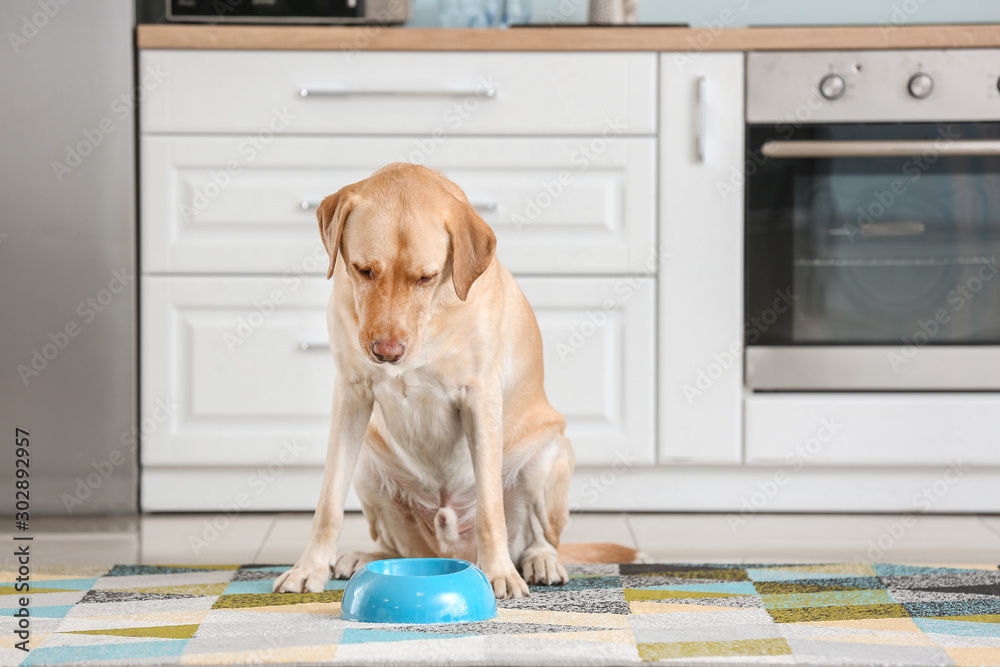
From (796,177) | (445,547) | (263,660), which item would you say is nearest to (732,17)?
(796,177)

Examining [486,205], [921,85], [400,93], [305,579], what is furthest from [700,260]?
[305,579]

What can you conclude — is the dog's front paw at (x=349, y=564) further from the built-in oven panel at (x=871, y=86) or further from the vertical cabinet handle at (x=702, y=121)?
the built-in oven panel at (x=871, y=86)

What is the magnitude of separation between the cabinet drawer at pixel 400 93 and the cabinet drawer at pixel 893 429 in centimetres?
86

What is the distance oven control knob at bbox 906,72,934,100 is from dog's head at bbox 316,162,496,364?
1.51 meters

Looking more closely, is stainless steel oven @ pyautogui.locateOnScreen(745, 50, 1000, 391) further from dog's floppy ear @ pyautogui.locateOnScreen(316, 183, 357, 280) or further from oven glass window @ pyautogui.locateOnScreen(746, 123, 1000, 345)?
dog's floppy ear @ pyautogui.locateOnScreen(316, 183, 357, 280)

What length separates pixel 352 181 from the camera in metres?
2.48

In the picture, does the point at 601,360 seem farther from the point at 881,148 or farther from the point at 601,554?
the point at 881,148

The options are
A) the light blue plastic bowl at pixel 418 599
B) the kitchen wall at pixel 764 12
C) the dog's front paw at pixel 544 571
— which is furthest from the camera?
the kitchen wall at pixel 764 12

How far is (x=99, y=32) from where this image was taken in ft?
7.97

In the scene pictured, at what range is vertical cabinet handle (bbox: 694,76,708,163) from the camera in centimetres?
247

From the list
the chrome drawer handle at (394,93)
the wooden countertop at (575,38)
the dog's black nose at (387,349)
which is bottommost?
the dog's black nose at (387,349)

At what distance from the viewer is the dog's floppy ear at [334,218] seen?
1492 millimetres

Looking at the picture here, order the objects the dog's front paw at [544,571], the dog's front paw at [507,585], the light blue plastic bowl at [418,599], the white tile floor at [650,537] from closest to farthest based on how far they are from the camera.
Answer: the light blue plastic bowl at [418,599], the dog's front paw at [507,585], the dog's front paw at [544,571], the white tile floor at [650,537]

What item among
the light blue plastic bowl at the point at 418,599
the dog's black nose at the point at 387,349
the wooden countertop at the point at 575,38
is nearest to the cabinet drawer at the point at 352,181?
the wooden countertop at the point at 575,38
